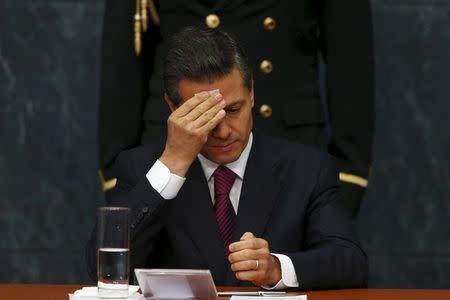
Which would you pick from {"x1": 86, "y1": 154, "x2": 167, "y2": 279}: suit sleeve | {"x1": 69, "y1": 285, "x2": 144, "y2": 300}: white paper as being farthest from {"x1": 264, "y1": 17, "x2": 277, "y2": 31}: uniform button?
{"x1": 69, "y1": 285, "x2": 144, "y2": 300}: white paper

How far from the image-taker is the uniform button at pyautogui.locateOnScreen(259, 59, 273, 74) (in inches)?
167

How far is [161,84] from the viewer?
4.25m

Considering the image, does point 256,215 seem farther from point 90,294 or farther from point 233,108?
point 90,294

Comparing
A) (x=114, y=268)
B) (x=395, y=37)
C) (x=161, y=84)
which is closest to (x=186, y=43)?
(x=161, y=84)

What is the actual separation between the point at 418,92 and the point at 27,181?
1733 millimetres

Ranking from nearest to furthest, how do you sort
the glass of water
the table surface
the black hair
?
1. the glass of water
2. the table surface
3. the black hair

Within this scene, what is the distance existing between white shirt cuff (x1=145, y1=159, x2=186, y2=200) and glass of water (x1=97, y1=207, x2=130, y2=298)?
0.64 metres

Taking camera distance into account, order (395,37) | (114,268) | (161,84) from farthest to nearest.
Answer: (395,37) → (161,84) → (114,268)

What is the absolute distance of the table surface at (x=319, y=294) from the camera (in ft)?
10.3

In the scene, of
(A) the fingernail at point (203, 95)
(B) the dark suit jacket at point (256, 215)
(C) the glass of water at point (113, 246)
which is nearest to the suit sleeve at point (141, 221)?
(B) the dark suit jacket at point (256, 215)

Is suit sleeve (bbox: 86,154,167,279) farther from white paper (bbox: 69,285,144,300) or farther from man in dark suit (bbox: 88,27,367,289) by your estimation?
white paper (bbox: 69,285,144,300)

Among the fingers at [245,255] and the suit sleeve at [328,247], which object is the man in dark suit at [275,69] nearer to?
the suit sleeve at [328,247]

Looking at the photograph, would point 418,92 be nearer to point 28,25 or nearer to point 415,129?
point 415,129

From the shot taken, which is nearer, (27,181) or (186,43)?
(186,43)
